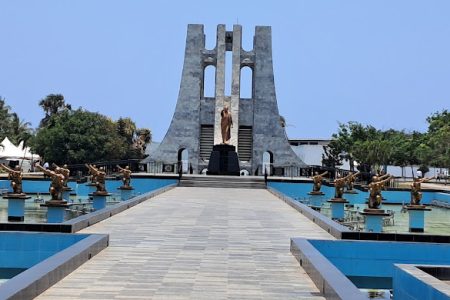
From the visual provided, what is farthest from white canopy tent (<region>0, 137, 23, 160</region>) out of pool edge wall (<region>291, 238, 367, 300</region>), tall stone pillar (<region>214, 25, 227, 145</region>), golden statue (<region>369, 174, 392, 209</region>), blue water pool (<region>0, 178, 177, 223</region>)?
pool edge wall (<region>291, 238, 367, 300</region>)

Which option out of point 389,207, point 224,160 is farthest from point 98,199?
point 224,160

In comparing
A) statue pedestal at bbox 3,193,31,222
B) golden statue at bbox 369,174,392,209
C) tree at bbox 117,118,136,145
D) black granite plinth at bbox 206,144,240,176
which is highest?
tree at bbox 117,118,136,145

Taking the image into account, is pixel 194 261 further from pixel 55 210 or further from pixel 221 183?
pixel 221 183

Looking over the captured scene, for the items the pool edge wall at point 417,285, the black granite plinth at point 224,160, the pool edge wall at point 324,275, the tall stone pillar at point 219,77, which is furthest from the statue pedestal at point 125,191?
the tall stone pillar at point 219,77

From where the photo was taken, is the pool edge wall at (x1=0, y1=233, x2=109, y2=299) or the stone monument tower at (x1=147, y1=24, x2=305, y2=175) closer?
the pool edge wall at (x1=0, y1=233, x2=109, y2=299)

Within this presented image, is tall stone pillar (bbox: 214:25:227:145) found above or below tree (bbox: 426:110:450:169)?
above

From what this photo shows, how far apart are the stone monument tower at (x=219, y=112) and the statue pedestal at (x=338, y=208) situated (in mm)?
30764

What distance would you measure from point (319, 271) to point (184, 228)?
575 centimetres

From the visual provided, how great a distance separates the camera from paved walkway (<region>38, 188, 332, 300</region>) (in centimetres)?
714

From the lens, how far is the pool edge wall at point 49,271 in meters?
6.07

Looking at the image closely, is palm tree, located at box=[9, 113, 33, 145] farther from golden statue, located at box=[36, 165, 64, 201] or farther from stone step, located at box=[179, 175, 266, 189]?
golden statue, located at box=[36, 165, 64, 201]

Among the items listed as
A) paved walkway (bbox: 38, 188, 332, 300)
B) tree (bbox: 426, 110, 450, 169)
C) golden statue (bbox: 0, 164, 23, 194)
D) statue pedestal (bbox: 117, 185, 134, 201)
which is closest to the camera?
paved walkway (bbox: 38, 188, 332, 300)

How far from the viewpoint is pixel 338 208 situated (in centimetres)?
1970

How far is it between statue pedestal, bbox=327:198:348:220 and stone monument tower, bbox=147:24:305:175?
30.8 meters
